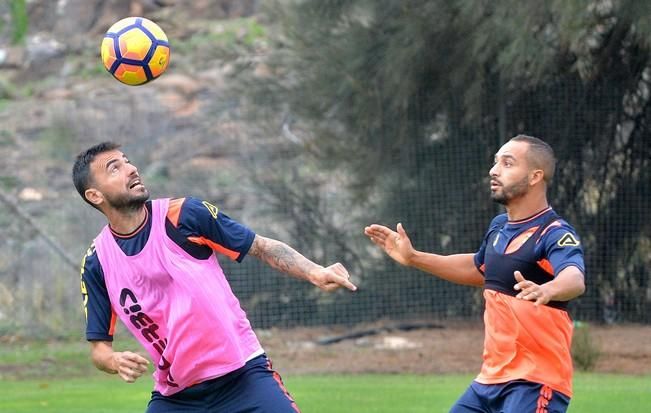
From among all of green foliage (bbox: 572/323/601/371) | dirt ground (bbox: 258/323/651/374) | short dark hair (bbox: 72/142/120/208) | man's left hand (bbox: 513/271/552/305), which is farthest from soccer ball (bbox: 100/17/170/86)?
green foliage (bbox: 572/323/601/371)

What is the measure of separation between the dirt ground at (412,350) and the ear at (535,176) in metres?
7.77

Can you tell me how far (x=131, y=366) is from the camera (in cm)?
506

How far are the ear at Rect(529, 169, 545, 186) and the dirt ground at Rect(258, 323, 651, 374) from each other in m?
7.77

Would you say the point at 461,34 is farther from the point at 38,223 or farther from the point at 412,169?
the point at 38,223

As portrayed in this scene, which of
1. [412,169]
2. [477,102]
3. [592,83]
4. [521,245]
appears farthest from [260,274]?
[521,245]

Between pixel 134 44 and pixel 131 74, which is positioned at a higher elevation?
pixel 134 44

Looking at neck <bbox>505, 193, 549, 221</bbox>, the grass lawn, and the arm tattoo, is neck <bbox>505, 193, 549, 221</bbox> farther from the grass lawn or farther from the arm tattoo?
the grass lawn

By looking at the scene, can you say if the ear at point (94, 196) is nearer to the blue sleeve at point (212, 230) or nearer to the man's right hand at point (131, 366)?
the blue sleeve at point (212, 230)

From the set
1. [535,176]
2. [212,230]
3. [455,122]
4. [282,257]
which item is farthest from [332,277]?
[455,122]

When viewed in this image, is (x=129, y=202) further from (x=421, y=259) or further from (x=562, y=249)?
(x=562, y=249)

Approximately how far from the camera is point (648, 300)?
48.5ft

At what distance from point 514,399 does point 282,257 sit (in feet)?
4.24

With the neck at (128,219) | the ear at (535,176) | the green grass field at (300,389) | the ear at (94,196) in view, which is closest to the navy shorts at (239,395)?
the neck at (128,219)

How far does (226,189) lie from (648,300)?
5624mm
